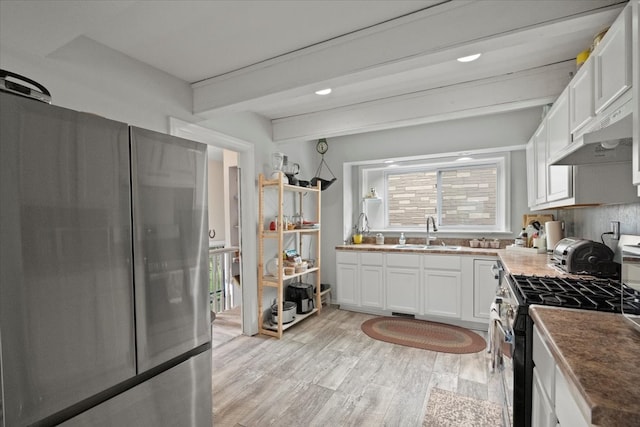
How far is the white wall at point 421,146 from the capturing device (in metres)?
3.32

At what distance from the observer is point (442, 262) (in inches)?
138

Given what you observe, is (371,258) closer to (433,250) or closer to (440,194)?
(433,250)

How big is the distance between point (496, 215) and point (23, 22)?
4.41m

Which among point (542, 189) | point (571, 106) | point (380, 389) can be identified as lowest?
point (380, 389)

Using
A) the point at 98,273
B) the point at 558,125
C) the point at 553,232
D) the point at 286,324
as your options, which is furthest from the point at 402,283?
the point at 98,273

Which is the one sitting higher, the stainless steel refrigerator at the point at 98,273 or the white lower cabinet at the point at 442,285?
the stainless steel refrigerator at the point at 98,273

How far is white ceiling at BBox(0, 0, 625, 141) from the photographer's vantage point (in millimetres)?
1418

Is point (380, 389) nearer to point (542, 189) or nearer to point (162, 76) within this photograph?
point (542, 189)

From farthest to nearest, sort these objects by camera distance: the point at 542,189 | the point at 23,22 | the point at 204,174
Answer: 1. the point at 542,189
2. the point at 204,174
3. the point at 23,22

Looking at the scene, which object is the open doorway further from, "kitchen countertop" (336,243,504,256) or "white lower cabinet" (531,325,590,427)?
"white lower cabinet" (531,325,590,427)

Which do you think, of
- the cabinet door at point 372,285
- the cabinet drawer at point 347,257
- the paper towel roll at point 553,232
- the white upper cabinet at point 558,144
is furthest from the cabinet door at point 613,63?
the cabinet drawer at point 347,257

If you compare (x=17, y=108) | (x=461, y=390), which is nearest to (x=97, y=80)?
(x=17, y=108)

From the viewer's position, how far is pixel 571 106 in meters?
1.83

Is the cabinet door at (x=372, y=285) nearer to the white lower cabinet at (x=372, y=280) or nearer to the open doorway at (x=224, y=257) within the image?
the white lower cabinet at (x=372, y=280)
